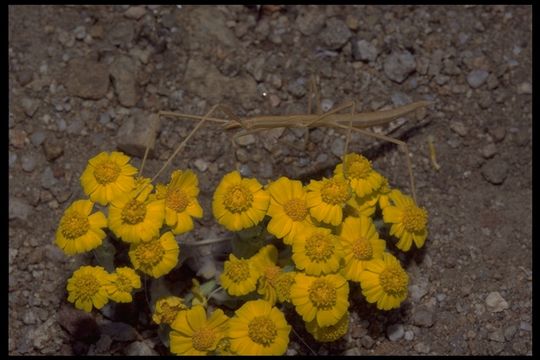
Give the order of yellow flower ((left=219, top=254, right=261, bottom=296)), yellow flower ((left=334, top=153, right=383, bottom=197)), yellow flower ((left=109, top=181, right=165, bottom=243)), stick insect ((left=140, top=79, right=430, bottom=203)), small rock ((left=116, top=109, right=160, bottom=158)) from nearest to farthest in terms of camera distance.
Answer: yellow flower ((left=109, top=181, right=165, bottom=243)) → yellow flower ((left=219, top=254, right=261, bottom=296)) → yellow flower ((left=334, top=153, right=383, bottom=197)) → stick insect ((left=140, top=79, right=430, bottom=203)) → small rock ((left=116, top=109, right=160, bottom=158))

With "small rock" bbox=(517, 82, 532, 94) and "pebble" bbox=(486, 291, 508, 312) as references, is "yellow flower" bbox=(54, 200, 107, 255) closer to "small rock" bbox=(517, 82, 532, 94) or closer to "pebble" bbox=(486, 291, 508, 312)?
"pebble" bbox=(486, 291, 508, 312)

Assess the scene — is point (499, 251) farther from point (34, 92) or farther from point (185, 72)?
point (34, 92)

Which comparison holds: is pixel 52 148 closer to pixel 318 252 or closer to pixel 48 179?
pixel 48 179

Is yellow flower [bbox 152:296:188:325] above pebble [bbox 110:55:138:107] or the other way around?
the other way around

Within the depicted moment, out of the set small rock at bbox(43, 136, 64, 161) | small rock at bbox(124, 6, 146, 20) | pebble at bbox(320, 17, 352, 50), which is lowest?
small rock at bbox(43, 136, 64, 161)

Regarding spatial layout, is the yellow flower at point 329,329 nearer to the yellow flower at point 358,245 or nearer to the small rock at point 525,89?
the yellow flower at point 358,245

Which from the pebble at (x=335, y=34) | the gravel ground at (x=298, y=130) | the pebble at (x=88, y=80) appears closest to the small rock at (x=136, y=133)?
the gravel ground at (x=298, y=130)

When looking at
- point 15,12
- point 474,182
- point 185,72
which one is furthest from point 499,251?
point 15,12

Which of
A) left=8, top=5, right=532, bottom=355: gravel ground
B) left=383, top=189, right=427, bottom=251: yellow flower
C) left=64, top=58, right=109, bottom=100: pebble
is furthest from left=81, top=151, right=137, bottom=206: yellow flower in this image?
left=383, top=189, right=427, bottom=251: yellow flower
